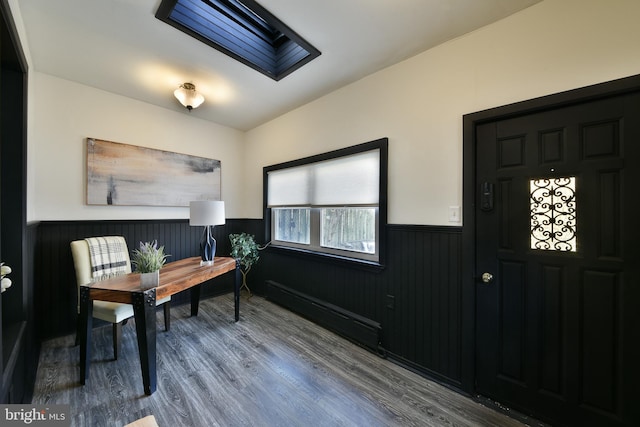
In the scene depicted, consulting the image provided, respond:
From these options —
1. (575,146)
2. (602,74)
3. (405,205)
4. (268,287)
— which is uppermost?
(602,74)

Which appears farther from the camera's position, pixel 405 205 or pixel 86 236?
pixel 86 236

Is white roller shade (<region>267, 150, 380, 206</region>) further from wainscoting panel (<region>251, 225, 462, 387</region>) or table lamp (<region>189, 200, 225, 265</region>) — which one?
table lamp (<region>189, 200, 225, 265</region>)

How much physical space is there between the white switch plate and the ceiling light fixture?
2.91 metres

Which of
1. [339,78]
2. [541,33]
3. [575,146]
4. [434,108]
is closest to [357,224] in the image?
[434,108]

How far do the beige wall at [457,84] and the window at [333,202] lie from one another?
16cm

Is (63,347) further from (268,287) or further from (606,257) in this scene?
(606,257)

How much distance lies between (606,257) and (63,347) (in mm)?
4506

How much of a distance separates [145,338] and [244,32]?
2713mm

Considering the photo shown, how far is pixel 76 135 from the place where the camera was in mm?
2693

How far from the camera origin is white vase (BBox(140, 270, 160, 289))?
6.23ft

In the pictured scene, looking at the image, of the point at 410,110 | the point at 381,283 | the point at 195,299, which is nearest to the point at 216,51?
the point at 410,110

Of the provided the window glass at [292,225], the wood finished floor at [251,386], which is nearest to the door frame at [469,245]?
the wood finished floor at [251,386]

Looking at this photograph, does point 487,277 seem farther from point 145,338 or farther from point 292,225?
point 145,338

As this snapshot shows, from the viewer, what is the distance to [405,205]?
2.22 meters
